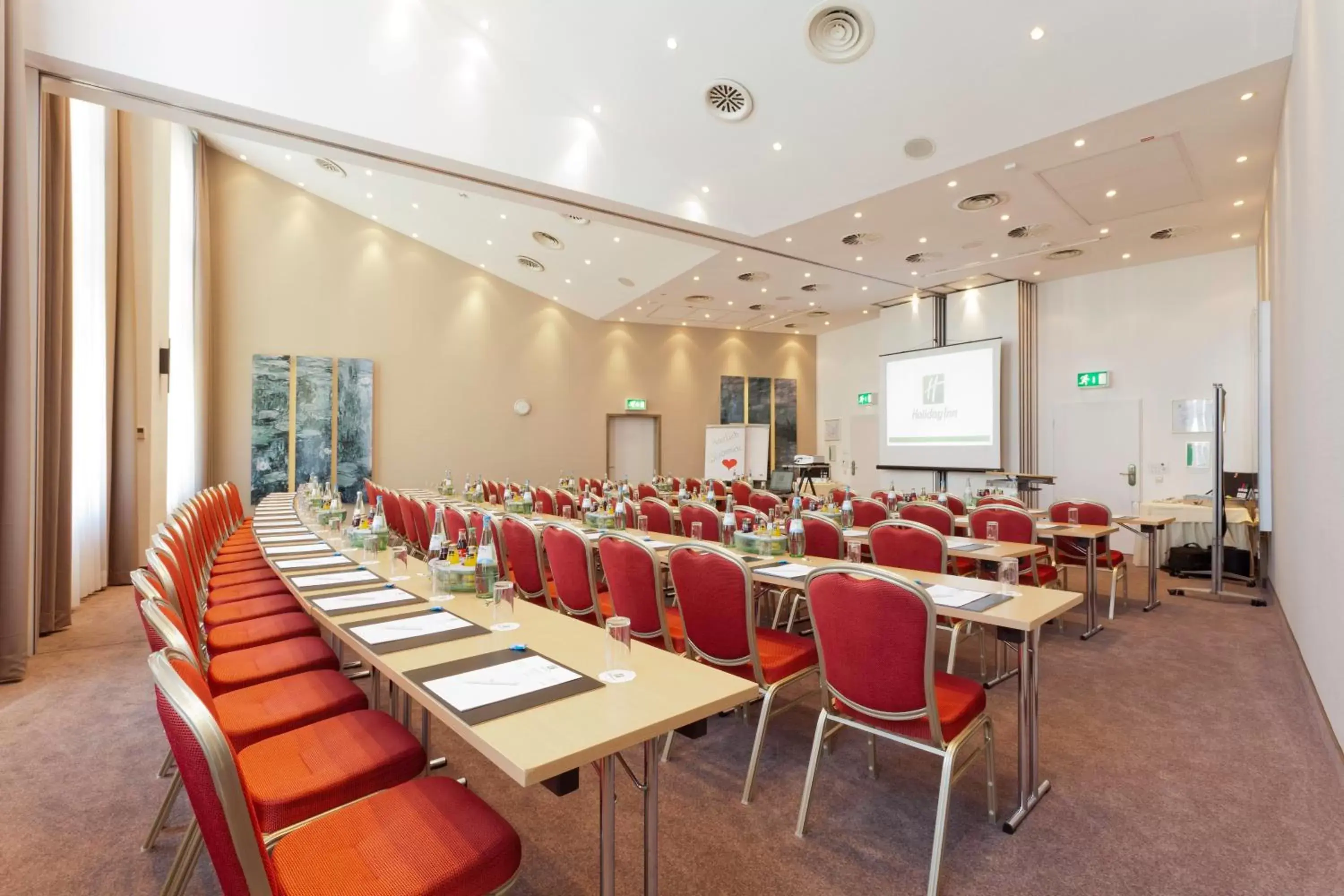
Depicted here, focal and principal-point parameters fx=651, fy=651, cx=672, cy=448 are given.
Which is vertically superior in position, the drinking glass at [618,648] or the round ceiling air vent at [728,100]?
the round ceiling air vent at [728,100]

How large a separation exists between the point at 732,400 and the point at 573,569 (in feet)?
41.6

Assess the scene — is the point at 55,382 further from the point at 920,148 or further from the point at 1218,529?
the point at 1218,529

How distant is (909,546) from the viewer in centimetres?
411

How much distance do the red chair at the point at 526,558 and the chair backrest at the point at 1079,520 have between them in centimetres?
470

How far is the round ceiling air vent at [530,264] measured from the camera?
38.8 feet

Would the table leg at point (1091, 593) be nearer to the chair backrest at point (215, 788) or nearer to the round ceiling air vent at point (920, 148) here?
the round ceiling air vent at point (920, 148)

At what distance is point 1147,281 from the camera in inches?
380

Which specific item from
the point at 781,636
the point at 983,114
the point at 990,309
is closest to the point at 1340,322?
the point at 781,636

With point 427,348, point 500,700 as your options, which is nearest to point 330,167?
point 427,348

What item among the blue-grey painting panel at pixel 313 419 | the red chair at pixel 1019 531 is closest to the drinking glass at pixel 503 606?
the red chair at pixel 1019 531

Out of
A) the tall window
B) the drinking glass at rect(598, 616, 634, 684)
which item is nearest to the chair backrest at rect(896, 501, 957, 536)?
the drinking glass at rect(598, 616, 634, 684)

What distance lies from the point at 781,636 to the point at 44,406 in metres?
6.05

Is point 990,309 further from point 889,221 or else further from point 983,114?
point 983,114

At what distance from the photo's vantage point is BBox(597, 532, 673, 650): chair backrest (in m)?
3.01
